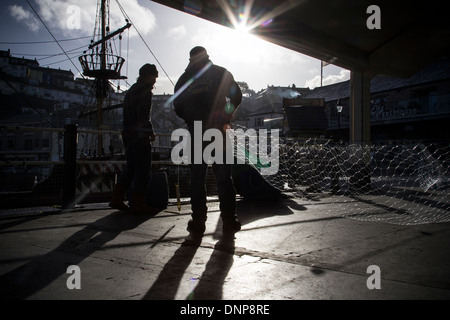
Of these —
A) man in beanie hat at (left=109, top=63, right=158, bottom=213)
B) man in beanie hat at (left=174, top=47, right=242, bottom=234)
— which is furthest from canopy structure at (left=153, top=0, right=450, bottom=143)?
man in beanie hat at (left=174, top=47, right=242, bottom=234)

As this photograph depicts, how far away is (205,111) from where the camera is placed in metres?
3.12

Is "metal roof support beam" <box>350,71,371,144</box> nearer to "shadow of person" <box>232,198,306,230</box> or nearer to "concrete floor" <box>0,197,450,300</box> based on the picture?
"shadow of person" <box>232,198,306,230</box>

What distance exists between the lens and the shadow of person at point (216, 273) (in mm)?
1582

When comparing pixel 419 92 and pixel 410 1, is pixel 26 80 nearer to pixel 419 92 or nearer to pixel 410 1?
pixel 419 92

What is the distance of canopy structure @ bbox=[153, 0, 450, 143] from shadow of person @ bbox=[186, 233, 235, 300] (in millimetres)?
4077

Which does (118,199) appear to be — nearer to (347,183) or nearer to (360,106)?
(347,183)

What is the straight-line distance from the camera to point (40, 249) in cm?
237

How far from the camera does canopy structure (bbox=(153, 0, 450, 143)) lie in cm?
579

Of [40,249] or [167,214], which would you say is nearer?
[40,249]

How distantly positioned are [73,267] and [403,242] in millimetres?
2334

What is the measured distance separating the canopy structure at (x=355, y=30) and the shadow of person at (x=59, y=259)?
11.5ft
